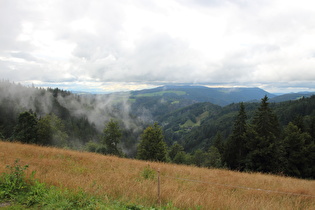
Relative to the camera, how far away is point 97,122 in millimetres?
163375

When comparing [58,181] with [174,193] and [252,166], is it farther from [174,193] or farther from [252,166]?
[252,166]

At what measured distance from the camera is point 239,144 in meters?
29.7

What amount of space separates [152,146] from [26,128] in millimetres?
28599

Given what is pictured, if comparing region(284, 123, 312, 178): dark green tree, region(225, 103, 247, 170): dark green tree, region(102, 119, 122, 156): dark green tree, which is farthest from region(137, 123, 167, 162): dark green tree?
region(284, 123, 312, 178): dark green tree

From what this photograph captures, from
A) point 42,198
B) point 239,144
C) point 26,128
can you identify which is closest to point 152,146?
Answer: point 239,144

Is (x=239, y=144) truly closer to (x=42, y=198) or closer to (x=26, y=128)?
(x=42, y=198)

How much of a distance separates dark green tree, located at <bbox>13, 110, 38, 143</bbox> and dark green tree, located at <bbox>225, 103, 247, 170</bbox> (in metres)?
41.9

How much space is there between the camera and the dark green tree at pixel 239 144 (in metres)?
28.8

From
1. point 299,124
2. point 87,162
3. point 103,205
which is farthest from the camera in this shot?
point 299,124

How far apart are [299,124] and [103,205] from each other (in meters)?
Result: 39.4

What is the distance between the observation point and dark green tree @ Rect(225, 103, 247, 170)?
94.5ft

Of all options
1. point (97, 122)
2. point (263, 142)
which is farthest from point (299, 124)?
point (97, 122)

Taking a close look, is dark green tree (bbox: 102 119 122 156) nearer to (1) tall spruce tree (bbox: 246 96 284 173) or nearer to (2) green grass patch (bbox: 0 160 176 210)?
(1) tall spruce tree (bbox: 246 96 284 173)

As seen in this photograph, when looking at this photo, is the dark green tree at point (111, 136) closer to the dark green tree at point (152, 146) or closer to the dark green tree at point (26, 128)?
the dark green tree at point (152, 146)
